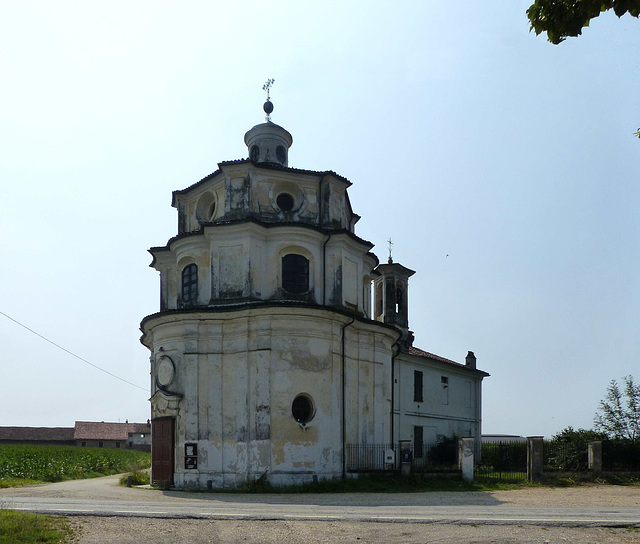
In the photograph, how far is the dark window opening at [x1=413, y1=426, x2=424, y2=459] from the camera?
3014 cm

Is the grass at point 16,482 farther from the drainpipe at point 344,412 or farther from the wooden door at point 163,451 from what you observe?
the drainpipe at point 344,412

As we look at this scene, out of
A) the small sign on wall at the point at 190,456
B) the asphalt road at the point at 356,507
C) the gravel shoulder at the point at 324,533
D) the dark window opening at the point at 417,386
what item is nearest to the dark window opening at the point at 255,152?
the small sign on wall at the point at 190,456

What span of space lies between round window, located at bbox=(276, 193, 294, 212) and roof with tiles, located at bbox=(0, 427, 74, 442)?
213ft

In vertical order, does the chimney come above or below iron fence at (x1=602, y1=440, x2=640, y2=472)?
above

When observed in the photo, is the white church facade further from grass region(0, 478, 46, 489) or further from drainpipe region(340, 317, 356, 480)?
grass region(0, 478, 46, 489)

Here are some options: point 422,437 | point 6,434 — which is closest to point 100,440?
point 6,434

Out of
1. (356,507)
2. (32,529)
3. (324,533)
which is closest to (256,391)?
(356,507)

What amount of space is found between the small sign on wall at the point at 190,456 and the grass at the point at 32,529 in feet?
28.3

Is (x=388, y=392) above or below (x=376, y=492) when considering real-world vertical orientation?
above

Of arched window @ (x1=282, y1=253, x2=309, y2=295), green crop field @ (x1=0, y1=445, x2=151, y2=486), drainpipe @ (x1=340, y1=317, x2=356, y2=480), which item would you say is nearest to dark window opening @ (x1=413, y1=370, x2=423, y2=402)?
drainpipe @ (x1=340, y1=317, x2=356, y2=480)

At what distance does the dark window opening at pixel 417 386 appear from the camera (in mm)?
30609

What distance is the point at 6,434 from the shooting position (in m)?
76.3

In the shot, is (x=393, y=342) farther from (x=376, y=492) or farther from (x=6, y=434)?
(x=6, y=434)

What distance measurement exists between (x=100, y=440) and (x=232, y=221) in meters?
65.2
